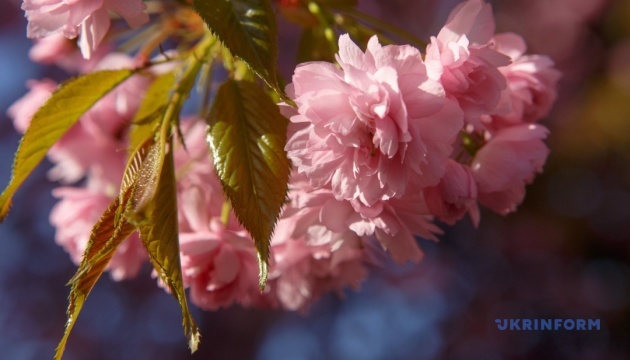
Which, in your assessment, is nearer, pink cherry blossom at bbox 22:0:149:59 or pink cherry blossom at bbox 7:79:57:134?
pink cherry blossom at bbox 22:0:149:59

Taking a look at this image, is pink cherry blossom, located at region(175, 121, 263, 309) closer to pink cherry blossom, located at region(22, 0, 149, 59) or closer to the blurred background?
pink cherry blossom, located at region(22, 0, 149, 59)

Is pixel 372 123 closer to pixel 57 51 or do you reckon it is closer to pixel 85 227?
pixel 85 227

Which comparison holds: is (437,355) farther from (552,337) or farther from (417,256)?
(417,256)

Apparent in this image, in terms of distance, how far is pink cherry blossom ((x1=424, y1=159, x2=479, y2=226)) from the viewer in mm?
688

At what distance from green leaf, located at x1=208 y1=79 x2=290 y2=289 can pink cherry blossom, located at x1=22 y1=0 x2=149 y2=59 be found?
0.13 metres

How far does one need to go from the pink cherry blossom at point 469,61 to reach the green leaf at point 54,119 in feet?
1.27

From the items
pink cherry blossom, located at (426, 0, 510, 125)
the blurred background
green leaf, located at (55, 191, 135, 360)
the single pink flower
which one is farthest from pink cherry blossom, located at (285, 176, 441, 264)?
the blurred background

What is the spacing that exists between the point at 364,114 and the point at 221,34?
16 cm


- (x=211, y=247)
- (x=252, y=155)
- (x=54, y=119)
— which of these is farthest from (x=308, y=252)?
(x=54, y=119)

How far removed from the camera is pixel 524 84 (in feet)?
2.56

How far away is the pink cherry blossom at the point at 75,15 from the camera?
0.68 meters

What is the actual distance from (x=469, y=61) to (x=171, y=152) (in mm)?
310

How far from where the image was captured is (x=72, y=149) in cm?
123

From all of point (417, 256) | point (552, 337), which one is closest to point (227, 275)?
point (417, 256)
